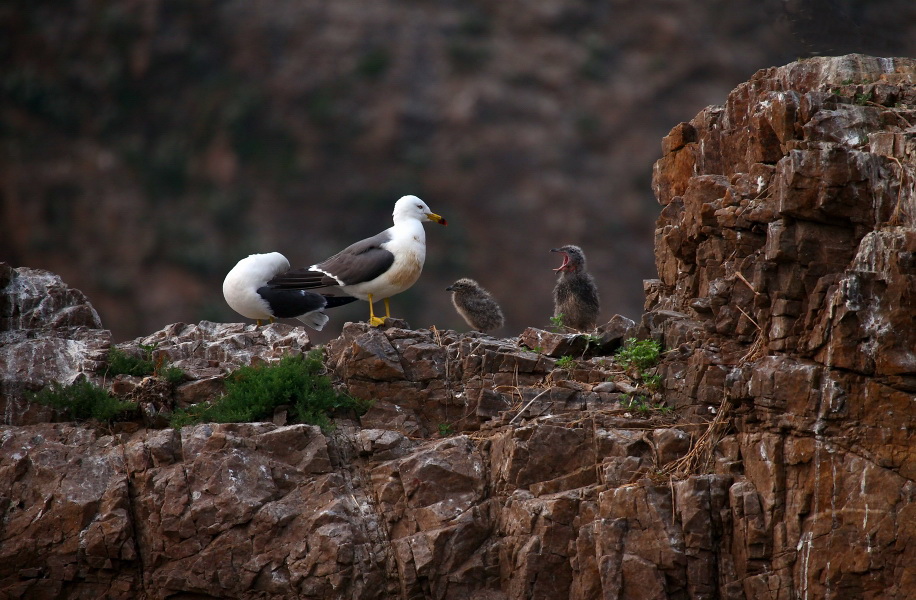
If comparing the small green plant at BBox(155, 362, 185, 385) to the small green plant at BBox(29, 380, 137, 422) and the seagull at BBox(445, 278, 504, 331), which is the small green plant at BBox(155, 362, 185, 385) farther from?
the seagull at BBox(445, 278, 504, 331)

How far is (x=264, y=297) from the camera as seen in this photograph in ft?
45.3

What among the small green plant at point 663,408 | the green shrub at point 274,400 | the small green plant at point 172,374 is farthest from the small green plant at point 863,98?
the small green plant at point 172,374

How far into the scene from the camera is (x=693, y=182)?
11.7m

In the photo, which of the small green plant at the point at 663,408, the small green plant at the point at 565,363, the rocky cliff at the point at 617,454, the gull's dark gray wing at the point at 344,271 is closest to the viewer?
the rocky cliff at the point at 617,454

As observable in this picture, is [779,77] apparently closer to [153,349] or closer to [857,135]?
[857,135]

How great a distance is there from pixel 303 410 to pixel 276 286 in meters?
2.90

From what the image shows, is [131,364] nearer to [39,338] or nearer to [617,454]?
[39,338]

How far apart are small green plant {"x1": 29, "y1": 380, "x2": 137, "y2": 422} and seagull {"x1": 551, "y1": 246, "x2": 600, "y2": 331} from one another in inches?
200

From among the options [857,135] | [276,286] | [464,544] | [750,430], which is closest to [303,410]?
[464,544]

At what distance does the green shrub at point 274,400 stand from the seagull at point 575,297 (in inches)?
141

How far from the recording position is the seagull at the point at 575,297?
47.3ft

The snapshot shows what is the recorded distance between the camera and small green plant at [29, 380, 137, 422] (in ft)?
37.3

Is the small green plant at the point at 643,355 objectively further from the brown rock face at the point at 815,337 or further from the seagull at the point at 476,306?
the seagull at the point at 476,306

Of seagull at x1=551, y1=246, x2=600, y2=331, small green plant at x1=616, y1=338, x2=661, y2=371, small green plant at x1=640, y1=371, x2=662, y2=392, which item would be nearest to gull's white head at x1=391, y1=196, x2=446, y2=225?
seagull at x1=551, y1=246, x2=600, y2=331
